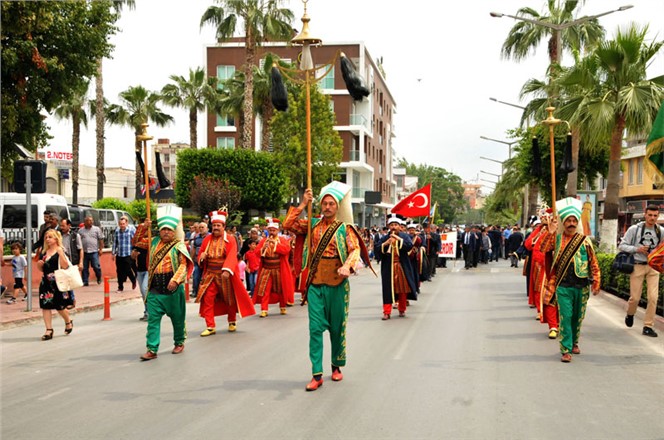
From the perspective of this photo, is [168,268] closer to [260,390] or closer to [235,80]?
[260,390]

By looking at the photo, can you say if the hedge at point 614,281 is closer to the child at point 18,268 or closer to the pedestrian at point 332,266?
the pedestrian at point 332,266

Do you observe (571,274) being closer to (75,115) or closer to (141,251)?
(141,251)

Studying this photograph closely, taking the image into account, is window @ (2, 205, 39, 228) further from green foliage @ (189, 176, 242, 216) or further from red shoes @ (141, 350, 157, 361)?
red shoes @ (141, 350, 157, 361)

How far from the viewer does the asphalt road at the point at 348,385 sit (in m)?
5.53

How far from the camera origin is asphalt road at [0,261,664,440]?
18.1 ft

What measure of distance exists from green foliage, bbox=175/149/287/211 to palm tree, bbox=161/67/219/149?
4.17 meters

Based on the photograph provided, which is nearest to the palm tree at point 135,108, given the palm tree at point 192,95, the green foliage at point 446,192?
the palm tree at point 192,95

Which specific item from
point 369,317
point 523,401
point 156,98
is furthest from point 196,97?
point 523,401

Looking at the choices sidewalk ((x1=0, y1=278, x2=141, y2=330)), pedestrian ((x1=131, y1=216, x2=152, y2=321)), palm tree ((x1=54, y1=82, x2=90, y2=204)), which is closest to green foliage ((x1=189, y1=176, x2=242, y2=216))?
palm tree ((x1=54, y1=82, x2=90, y2=204))

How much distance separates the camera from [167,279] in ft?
28.7

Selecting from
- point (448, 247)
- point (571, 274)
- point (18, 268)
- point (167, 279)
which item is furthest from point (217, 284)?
point (448, 247)

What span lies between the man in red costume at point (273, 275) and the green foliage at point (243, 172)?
86.8ft

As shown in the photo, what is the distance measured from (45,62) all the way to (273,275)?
836 cm

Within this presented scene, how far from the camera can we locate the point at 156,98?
4481 cm
